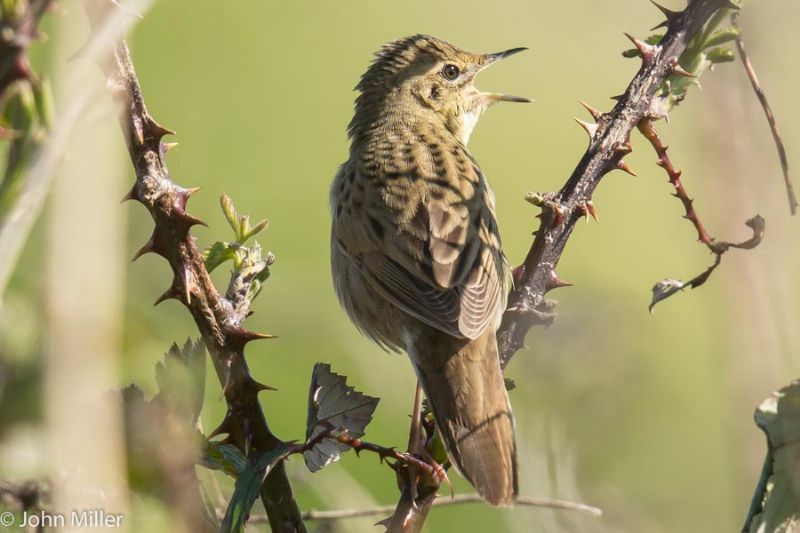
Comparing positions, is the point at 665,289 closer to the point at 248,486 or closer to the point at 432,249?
the point at 248,486

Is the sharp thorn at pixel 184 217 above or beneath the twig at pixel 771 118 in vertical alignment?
beneath

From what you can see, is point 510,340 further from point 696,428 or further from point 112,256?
point 112,256

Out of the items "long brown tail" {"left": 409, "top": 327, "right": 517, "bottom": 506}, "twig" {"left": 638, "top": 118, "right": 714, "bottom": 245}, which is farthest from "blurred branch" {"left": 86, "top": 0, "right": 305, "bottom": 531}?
"twig" {"left": 638, "top": 118, "right": 714, "bottom": 245}

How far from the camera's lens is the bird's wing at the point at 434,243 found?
275 centimetres

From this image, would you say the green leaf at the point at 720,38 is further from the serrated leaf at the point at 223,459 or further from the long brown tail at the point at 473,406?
the serrated leaf at the point at 223,459

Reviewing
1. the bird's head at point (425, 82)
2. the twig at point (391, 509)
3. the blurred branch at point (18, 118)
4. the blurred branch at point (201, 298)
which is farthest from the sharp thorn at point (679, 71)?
the bird's head at point (425, 82)

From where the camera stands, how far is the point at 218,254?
5.58 ft

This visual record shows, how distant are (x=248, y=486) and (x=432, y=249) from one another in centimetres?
162

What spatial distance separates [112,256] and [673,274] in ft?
11.7

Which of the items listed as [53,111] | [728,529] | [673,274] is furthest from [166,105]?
[53,111]

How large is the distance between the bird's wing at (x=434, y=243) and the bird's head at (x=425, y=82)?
702 mm

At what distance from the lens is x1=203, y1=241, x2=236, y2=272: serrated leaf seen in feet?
5.55

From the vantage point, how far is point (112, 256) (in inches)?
44.4

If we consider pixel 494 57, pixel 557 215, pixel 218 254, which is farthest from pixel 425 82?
pixel 218 254
